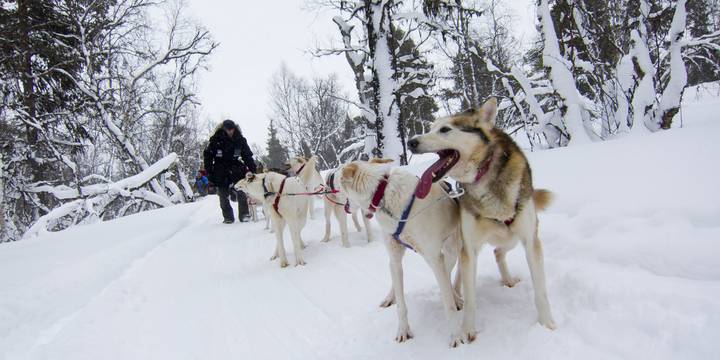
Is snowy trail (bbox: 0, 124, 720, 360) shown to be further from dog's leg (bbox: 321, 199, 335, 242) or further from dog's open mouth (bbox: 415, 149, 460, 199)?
dog's open mouth (bbox: 415, 149, 460, 199)

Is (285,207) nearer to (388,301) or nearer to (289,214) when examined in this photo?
(289,214)

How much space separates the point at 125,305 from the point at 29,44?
32.5 feet

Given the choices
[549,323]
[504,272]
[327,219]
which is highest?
[327,219]

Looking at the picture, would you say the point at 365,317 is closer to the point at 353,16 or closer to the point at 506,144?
the point at 506,144

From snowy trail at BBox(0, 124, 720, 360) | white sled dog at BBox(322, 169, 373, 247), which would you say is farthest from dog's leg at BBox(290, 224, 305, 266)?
white sled dog at BBox(322, 169, 373, 247)

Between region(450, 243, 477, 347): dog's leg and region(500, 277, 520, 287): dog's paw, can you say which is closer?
region(450, 243, 477, 347): dog's leg

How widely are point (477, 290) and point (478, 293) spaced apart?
54mm

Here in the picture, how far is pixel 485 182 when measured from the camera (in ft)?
7.88

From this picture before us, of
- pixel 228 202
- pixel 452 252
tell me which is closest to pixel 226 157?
pixel 228 202

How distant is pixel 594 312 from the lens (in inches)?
94.5

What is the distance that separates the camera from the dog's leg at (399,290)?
9.08 ft

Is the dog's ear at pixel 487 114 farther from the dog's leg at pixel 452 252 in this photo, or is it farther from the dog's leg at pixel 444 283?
the dog's leg at pixel 444 283

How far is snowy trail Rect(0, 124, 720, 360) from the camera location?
7.48 feet

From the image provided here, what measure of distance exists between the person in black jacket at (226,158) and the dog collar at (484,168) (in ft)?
25.4
